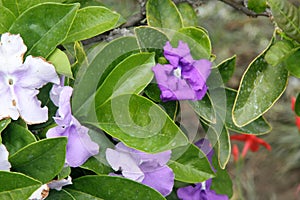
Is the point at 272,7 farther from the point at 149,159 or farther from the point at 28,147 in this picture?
the point at 28,147

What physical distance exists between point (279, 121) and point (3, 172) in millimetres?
2894

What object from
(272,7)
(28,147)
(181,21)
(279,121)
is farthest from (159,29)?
(279,121)

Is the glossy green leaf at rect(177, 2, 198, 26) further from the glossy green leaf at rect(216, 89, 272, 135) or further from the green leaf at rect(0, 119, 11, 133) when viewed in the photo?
the green leaf at rect(0, 119, 11, 133)

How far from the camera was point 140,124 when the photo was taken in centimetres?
88

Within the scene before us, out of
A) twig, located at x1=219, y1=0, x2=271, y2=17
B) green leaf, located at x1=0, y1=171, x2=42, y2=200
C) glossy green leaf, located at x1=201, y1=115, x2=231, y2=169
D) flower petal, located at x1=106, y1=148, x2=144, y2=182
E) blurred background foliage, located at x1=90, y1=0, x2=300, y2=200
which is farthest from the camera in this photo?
blurred background foliage, located at x1=90, y1=0, x2=300, y2=200

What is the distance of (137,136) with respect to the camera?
2.88 feet

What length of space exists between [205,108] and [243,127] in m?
0.11

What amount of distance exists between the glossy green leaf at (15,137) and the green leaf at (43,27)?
11 centimetres

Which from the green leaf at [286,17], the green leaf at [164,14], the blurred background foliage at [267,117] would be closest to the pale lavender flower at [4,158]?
the green leaf at [164,14]

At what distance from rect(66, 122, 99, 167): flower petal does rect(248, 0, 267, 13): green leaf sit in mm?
392

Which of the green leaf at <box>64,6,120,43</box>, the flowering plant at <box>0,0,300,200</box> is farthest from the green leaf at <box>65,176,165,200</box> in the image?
the green leaf at <box>64,6,120,43</box>

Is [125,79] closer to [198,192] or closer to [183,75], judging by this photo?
[183,75]

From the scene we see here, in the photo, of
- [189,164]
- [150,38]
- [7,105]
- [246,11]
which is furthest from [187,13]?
[7,105]

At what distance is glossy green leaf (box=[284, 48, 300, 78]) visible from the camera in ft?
3.35
